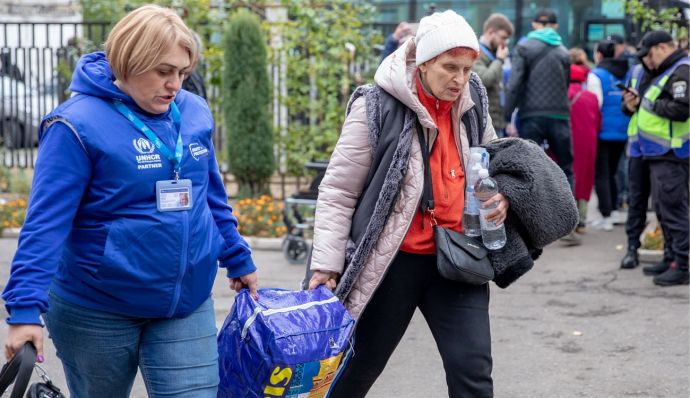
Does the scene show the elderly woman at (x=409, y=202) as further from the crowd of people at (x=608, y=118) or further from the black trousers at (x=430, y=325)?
the crowd of people at (x=608, y=118)

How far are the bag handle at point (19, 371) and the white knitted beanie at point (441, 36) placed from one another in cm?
179

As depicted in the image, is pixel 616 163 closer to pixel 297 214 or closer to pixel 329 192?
pixel 297 214

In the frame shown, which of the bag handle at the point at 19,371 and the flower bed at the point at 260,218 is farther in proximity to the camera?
the flower bed at the point at 260,218

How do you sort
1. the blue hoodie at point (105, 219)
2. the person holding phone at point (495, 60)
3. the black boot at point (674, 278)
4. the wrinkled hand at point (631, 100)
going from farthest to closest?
the person holding phone at point (495, 60) → the wrinkled hand at point (631, 100) → the black boot at point (674, 278) → the blue hoodie at point (105, 219)

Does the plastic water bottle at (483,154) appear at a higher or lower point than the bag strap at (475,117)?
lower

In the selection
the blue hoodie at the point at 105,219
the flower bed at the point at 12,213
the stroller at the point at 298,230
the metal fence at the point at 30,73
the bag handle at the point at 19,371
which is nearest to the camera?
the bag handle at the point at 19,371

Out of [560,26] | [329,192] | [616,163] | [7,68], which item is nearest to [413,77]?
[329,192]

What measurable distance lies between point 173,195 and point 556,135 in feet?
23.8

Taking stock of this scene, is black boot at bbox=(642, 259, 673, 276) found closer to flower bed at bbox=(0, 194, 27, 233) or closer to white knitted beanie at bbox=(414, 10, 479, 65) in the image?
white knitted beanie at bbox=(414, 10, 479, 65)

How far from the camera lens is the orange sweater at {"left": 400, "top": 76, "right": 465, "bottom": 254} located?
13.4ft

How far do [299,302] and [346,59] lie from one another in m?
8.46

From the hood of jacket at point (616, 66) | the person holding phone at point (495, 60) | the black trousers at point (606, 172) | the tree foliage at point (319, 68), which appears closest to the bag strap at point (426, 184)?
the person holding phone at point (495, 60)

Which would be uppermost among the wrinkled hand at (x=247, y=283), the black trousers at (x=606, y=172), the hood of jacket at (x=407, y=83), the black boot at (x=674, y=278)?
the hood of jacket at (x=407, y=83)

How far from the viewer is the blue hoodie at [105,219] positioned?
3.28 m
